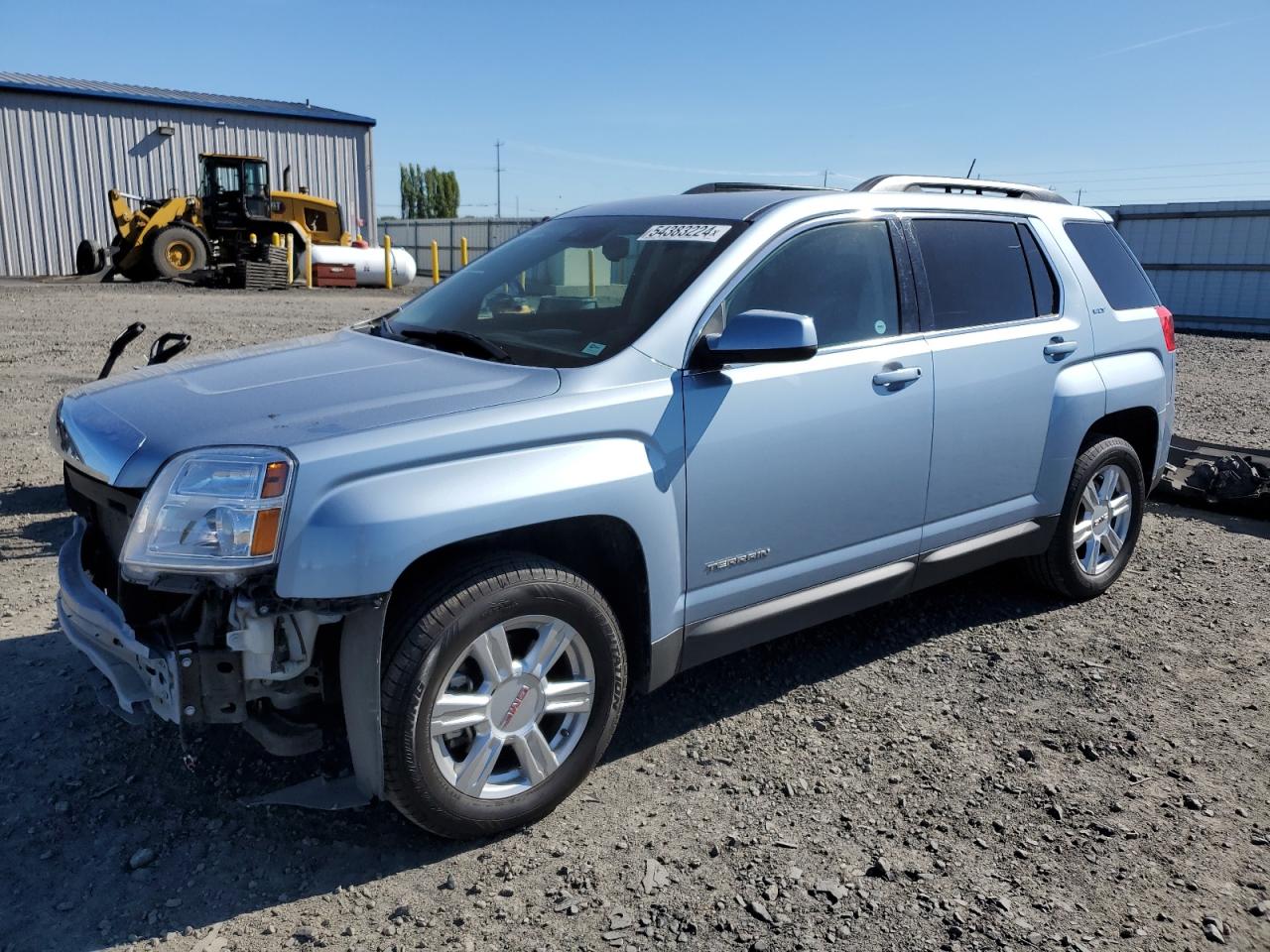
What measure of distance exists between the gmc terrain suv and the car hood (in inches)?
0.6

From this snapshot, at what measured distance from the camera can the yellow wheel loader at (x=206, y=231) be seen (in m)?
23.5

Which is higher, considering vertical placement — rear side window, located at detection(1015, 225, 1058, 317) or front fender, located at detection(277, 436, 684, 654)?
rear side window, located at detection(1015, 225, 1058, 317)

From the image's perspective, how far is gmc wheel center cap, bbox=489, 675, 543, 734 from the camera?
2.88m

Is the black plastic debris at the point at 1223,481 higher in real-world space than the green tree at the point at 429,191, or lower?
lower

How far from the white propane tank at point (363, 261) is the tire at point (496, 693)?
24783mm

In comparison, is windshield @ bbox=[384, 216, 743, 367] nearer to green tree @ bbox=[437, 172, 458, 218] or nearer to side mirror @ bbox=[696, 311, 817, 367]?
side mirror @ bbox=[696, 311, 817, 367]

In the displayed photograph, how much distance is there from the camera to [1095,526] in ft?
16.1

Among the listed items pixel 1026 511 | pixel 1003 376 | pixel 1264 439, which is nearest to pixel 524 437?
pixel 1003 376

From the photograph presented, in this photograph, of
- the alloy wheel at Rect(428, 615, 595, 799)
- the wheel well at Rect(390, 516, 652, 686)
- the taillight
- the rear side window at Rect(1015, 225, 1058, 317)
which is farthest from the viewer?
the taillight

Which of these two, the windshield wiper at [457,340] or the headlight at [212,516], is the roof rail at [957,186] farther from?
the headlight at [212,516]

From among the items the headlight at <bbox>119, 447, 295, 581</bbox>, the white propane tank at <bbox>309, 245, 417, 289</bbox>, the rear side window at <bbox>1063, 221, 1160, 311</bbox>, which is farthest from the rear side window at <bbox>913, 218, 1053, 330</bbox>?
the white propane tank at <bbox>309, 245, 417, 289</bbox>

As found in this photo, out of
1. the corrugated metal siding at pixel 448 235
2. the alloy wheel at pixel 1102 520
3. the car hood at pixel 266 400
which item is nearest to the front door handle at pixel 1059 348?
the alloy wheel at pixel 1102 520

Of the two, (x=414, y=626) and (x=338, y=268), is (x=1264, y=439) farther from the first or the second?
(x=338, y=268)

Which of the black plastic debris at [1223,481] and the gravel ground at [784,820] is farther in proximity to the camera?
the black plastic debris at [1223,481]
